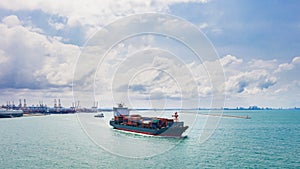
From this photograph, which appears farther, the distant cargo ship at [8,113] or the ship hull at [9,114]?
the distant cargo ship at [8,113]

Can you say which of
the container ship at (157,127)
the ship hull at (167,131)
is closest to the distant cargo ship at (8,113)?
the container ship at (157,127)

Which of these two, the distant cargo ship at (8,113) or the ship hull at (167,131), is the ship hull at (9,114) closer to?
the distant cargo ship at (8,113)

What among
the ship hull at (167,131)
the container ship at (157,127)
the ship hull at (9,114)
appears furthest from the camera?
the ship hull at (9,114)

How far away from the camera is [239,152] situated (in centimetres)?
3788

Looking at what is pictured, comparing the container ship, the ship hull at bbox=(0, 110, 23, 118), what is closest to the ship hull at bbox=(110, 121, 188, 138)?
the container ship

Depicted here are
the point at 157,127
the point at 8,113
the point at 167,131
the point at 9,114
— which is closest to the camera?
the point at 167,131

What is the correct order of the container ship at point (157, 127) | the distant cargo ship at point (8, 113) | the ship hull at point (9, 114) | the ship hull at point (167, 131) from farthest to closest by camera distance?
the distant cargo ship at point (8, 113)
the ship hull at point (9, 114)
the container ship at point (157, 127)
the ship hull at point (167, 131)

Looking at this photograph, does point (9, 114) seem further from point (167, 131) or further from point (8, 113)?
point (167, 131)

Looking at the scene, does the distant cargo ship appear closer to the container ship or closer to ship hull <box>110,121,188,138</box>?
the container ship

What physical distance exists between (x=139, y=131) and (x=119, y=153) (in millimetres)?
23299

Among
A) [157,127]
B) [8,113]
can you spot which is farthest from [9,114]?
[157,127]

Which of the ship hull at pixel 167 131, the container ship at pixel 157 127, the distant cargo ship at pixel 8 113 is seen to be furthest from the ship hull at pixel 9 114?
the ship hull at pixel 167 131

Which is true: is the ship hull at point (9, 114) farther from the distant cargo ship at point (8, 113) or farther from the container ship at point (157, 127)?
the container ship at point (157, 127)

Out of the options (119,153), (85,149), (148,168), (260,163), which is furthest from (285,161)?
(85,149)
